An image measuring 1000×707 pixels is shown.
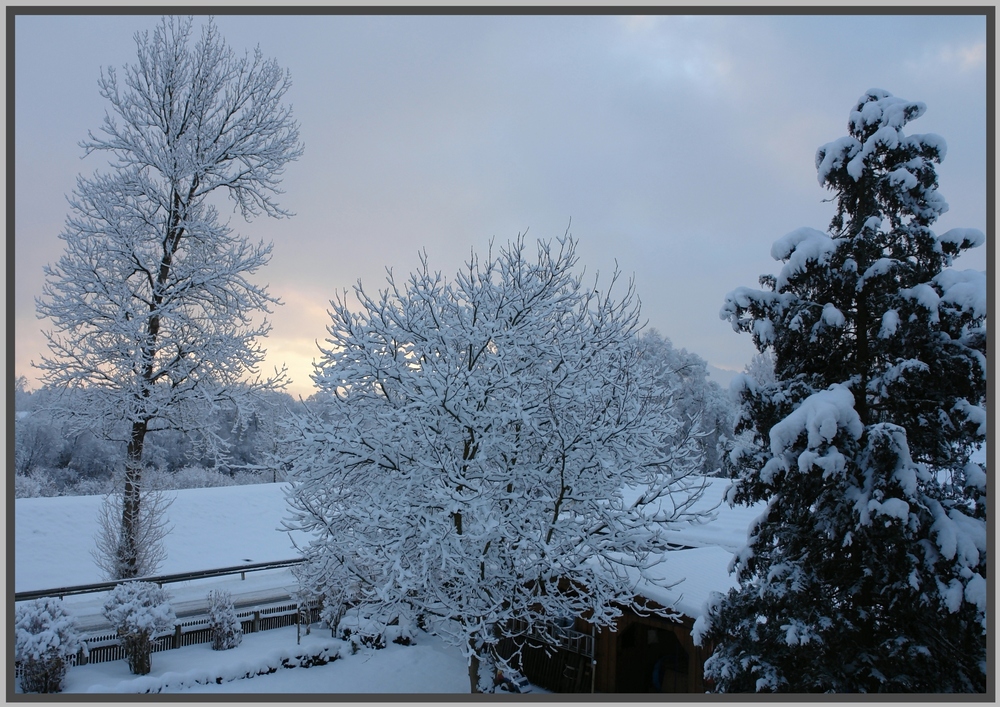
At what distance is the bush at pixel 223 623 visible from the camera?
13.7 metres

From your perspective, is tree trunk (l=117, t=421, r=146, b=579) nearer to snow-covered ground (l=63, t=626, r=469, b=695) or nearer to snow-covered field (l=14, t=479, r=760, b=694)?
snow-covered field (l=14, t=479, r=760, b=694)

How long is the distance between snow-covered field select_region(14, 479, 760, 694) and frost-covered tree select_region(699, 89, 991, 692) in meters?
1.82

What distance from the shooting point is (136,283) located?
1509cm

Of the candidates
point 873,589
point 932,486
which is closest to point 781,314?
point 932,486

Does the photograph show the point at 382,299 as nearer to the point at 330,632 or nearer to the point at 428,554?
the point at 428,554

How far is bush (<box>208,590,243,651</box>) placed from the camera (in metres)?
13.7

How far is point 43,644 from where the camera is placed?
35.0 ft

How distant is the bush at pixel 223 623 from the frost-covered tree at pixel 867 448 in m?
11.3

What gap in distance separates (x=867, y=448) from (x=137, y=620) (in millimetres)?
13429

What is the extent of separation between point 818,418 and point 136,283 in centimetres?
1562

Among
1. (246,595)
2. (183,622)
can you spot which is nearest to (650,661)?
(183,622)

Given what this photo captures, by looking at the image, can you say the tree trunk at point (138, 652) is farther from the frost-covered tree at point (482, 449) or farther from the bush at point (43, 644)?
the frost-covered tree at point (482, 449)

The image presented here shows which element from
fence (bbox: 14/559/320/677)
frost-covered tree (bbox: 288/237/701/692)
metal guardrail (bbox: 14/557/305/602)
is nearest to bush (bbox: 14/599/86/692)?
fence (bbox: 14/559/320/677)

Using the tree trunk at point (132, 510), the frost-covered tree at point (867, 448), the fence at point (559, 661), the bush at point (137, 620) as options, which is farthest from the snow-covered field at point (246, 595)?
the frost-covered tree at point (867, 448)
